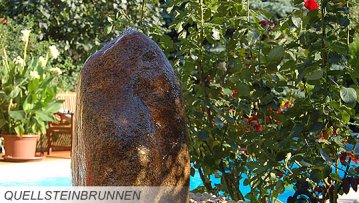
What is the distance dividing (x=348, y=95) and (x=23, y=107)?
722 cm

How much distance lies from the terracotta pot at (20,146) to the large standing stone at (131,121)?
6.98m

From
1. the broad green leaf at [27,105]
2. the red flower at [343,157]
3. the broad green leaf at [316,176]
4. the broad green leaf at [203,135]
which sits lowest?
the broad green leaf at [27,105]

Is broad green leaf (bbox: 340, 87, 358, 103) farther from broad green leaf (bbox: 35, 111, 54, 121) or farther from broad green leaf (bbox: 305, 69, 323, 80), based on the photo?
broad green leaf (bbox: 35, 111, 54, 121)

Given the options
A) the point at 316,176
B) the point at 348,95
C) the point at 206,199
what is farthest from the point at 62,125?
the point at 348,95

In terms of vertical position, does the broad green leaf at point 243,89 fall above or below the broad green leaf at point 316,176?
above

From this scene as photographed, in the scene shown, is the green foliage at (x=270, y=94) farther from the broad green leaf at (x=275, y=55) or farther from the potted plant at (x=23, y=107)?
the potted plant at (x=23, y=107)

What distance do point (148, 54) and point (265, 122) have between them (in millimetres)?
1026

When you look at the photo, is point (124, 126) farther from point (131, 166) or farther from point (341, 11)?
point (341, 11)

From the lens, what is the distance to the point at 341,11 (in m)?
3.18

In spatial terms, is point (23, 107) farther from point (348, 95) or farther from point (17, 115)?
point (348, 95)

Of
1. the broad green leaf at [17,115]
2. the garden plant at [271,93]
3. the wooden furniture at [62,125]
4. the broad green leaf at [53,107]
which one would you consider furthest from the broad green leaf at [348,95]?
the wooden furniture at [62,125]

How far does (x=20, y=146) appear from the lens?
31.4 feet

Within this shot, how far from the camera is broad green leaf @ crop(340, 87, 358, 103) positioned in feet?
9.43

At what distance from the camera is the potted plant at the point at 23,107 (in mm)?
9539
